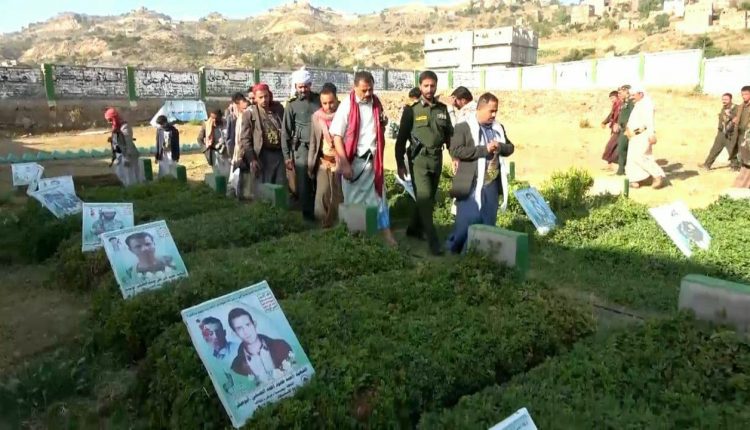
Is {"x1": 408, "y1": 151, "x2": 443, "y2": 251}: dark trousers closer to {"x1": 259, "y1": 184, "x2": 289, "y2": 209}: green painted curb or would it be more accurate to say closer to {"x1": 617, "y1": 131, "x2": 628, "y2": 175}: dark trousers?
{"x1": 259, "y1": 184, "x2": 289, "y2": 209}: green painted curb

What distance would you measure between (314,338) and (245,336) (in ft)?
1.41

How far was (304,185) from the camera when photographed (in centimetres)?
734

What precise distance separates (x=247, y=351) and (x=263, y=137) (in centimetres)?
481

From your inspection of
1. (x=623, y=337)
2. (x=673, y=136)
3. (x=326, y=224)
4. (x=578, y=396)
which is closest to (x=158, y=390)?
(x=578, y=396)

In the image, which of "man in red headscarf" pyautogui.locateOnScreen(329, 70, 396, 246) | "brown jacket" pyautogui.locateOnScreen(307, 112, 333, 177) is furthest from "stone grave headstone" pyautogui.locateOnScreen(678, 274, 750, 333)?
"brown jacket" pyautogui.locateOnScreen(307, 112, 333, 177)

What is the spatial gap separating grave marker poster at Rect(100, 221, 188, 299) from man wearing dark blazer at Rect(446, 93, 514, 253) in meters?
2.40

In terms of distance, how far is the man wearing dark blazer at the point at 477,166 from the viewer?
5344 mm

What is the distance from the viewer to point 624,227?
7016mm

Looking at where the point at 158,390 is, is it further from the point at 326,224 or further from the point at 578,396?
the point at 326,224

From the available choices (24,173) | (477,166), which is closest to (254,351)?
(477,166)

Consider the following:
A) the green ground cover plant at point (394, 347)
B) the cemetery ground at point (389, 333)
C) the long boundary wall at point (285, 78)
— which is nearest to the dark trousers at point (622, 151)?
the cemetery ground at point (389, 333)

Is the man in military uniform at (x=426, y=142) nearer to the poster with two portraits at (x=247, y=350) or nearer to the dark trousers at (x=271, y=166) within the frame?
the dark trousers at (x=271, y=166)

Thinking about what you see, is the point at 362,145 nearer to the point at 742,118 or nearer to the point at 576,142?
the point at 742,118

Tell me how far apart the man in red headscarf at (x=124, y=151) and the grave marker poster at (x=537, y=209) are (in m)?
5.99
